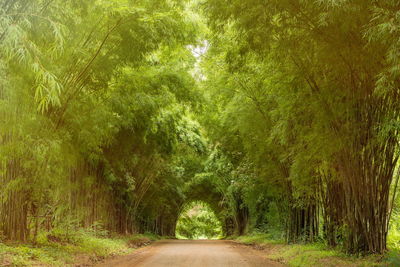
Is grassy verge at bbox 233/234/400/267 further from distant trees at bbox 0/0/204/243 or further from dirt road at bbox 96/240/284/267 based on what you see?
distant trees at bbox 0/0/204/243

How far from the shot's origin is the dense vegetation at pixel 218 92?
582cm

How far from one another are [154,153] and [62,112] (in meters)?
8.53

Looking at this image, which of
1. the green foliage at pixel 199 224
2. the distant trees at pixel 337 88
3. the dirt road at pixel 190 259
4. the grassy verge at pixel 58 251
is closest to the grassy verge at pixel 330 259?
the distant trees at pixel 337 88

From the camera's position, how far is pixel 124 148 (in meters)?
14.0

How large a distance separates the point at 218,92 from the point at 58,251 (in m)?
6.62

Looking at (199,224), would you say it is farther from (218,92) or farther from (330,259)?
(330,259)

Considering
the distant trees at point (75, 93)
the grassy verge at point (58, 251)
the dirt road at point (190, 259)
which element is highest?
the distant trees at point (75, 93)

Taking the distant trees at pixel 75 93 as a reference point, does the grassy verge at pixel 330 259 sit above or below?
below

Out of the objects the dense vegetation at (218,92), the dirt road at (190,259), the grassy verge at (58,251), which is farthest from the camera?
the dirt road at (190,259)

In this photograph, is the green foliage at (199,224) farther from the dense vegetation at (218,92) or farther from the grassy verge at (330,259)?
the grassy verge at (330,259)

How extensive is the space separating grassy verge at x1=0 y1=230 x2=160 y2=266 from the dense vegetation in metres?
0.21

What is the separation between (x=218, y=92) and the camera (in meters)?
12.9

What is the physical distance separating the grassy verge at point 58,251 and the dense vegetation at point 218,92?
0.67ft

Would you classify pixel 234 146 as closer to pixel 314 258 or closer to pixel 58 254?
pixel 314 258
